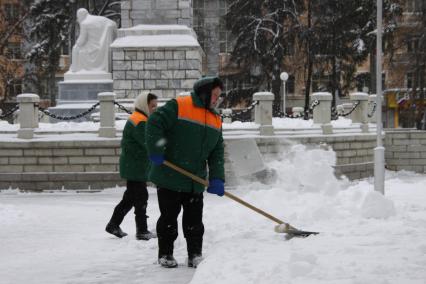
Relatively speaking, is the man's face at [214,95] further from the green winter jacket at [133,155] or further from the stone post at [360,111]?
the stone post at [360,111]

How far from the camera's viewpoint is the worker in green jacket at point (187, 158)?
→ 266 inches

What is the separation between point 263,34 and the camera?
40125mm

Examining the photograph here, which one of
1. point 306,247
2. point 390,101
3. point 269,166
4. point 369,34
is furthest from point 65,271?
point 390,101

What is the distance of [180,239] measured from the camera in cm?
846

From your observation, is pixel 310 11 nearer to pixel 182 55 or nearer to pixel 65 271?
pixel 182 55

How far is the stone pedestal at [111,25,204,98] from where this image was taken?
21609mm

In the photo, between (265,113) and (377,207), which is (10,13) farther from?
(377,207)

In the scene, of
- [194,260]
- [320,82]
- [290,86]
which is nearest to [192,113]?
[194,260]

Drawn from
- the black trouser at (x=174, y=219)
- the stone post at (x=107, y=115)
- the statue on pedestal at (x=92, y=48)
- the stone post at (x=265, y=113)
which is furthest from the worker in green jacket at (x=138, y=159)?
the statue on pedestal at (x=92, y=48)

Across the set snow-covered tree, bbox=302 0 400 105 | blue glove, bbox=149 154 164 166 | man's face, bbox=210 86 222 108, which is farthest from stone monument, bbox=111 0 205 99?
snow-covered tree, bbox=302 0 400 105

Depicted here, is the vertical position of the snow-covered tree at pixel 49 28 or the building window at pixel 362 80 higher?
the snow-covered tree at pixel 49 28

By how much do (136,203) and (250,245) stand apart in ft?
7.07

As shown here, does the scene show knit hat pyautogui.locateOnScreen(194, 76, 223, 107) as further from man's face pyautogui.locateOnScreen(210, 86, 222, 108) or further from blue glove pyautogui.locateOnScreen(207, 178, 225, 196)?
blue glove pyautogui.locateOnScreen(207, 178, 225, 196)

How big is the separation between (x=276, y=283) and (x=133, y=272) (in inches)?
79.8
